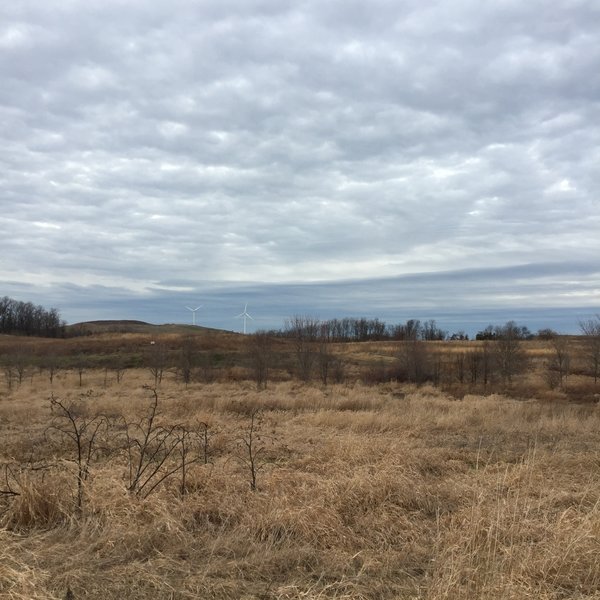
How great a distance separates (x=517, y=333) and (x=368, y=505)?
37651 mm

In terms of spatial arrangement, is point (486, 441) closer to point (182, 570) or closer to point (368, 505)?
point (368, 505)

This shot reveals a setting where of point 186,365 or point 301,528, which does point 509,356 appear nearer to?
point 186,365

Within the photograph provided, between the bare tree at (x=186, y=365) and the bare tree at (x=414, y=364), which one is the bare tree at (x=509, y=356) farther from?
the bare tree at (x=186, y=365)

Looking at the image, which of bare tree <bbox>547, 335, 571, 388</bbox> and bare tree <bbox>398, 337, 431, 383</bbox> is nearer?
bare tree <bbox>547, 335, 571, 388</bbox>

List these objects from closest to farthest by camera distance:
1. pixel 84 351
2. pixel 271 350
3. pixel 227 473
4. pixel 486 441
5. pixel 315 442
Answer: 1. pixel 227 473
2. pixel 315 442
3. pixel 486 441
4. pixel 271 350
5. pixel 84 351

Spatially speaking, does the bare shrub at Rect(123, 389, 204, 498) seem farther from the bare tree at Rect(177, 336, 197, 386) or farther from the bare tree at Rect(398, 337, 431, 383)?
the bare tree at Rect(398, 337, 431, 383)

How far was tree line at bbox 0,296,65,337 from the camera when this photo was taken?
120 meters

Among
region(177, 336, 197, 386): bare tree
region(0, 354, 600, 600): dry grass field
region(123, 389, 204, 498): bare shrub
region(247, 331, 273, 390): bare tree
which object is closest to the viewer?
region(0, 354, 600, 600): dry grass field

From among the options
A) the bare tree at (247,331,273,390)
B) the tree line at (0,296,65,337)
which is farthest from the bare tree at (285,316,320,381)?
the tree line at (0,296,65,337)

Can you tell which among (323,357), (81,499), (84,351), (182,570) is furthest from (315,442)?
(84,351)

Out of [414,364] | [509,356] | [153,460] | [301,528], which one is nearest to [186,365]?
[414,364]

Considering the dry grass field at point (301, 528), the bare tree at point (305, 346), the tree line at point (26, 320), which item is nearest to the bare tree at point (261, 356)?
the bare tree at point (305, 346)

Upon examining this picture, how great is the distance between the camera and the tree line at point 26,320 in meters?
120

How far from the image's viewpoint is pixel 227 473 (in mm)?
8305
